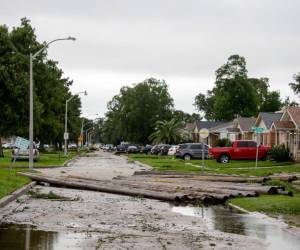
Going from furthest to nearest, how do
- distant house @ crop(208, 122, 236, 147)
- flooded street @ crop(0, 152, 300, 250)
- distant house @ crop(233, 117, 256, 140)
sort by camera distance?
1. distant house @ crop(208, 122, 236, 147)
2. distant house @ crop(233, 117, 256, 140)
3. flooded street @ crop(0, 152, 300, 250)

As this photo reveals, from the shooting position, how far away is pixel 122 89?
481ft

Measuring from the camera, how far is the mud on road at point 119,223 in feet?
38.3

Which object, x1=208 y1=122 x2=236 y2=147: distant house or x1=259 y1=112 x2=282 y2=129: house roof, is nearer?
x1=259 y1=112 x2=282 y2=129: house roof

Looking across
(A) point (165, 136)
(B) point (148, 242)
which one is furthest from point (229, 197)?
(A) point (165, 136)

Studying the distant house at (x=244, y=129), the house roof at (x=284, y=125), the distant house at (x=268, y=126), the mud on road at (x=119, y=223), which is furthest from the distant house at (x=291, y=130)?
the mud on road at (x=119, y=223)

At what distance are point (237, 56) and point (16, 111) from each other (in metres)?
70.4

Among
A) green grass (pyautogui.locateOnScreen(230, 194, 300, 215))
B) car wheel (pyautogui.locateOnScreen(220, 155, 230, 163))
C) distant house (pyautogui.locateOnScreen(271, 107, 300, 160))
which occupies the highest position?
distant house (pyautogui.locateOnScreen(271, 107, 300, 160))

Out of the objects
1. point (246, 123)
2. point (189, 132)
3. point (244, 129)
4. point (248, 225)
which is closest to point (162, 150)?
point (244, 129)

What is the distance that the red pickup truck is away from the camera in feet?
178

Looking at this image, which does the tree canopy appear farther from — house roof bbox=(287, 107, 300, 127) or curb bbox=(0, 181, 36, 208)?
curb bbox=(0, 181, 36, 208)

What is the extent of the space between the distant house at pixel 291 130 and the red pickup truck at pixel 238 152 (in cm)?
240

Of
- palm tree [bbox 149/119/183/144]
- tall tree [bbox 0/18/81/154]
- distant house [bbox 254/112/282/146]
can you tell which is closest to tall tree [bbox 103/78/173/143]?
palm tree [bbox 149/119/183/144]

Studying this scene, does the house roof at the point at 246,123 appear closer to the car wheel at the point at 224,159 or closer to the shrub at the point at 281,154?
the car wheel at the point at 224,159

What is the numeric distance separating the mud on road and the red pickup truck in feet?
109
